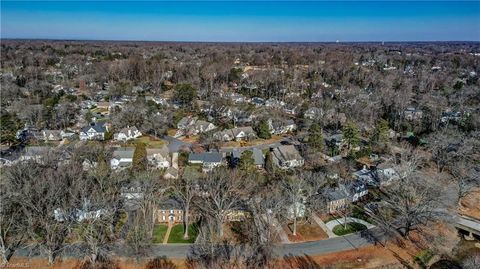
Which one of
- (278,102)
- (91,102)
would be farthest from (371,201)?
(91,102)

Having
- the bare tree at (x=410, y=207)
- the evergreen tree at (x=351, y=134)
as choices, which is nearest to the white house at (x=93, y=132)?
the evergreen tree at (x=351, y=134)

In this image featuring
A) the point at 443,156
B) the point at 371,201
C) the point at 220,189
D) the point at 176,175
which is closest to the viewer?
the point at 220,189

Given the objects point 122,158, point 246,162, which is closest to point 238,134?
point 246,162

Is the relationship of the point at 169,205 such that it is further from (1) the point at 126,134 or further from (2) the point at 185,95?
(2) the point at 185,95

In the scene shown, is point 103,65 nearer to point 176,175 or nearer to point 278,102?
point 278,102

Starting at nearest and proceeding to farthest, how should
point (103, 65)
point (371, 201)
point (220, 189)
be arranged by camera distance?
point (220, 189) < point (371, 201) < point (103, 65)
